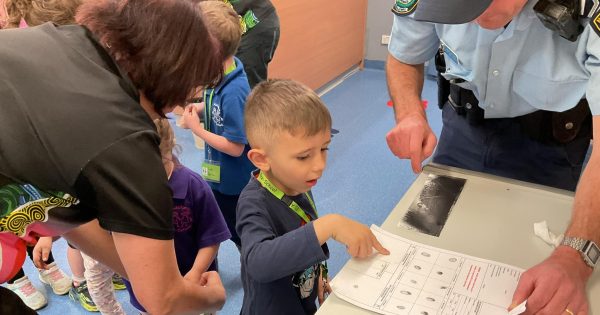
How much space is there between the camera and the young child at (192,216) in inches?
47.8

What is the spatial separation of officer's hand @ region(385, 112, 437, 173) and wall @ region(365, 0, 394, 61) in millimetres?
3309

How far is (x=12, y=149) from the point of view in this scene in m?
0.64

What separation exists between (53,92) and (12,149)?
10 cm

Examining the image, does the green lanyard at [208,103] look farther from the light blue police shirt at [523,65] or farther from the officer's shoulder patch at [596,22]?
the officer's shoulder patch at [596,22]

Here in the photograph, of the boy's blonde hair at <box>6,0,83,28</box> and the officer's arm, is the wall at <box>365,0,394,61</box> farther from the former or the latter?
the officer's arm

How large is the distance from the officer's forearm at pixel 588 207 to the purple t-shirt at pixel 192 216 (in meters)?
0.83

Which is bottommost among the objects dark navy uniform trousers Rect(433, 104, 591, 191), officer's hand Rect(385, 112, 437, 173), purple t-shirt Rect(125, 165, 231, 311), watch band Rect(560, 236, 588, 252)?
purple t-shirt Rect(125, 165, 231, 311)

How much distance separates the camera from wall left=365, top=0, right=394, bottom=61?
14.0 ft

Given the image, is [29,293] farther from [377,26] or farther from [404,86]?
[377,26]

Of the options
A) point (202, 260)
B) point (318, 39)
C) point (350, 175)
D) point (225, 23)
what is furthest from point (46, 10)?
point (318, 39)

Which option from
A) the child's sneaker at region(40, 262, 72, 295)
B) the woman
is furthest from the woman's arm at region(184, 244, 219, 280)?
the child's sneaker at region(40, 262, 72, 295)

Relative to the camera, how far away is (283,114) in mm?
936

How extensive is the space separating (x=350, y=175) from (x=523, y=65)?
5.46 ft

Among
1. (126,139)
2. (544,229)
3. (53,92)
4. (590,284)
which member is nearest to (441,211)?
(544,229)
